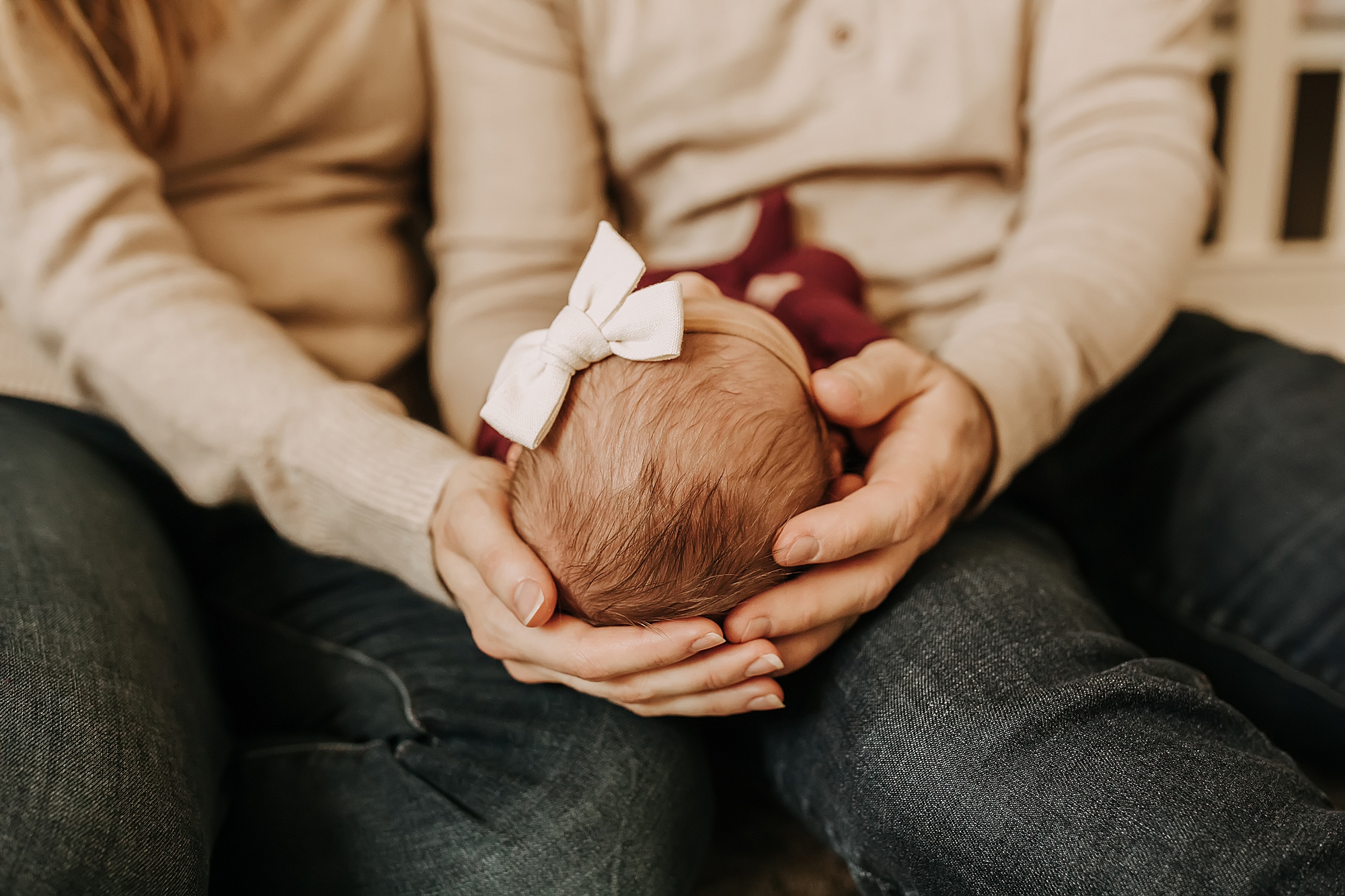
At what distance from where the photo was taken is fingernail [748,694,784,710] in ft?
1.75

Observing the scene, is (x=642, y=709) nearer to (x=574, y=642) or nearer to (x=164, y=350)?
(x=574, y=642)

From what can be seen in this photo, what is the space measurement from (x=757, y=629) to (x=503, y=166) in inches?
23.0

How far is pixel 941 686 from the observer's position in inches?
21.1

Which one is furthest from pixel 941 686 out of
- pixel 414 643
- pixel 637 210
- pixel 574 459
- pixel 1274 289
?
pixel 1274 289

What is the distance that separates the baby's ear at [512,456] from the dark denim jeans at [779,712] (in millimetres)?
161

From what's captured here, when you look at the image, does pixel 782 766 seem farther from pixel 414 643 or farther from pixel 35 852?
pixel 35 852

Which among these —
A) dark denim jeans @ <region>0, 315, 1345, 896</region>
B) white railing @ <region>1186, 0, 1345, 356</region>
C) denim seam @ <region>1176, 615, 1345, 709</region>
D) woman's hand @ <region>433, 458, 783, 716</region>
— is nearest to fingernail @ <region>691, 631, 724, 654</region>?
woman's hand @ <region>433, 458, 783, 716</region>

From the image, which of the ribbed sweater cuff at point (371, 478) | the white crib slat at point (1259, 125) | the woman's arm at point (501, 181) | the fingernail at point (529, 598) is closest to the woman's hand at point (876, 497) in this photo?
the fingernail at point (529, 598)

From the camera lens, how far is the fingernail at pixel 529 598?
0.50 meters

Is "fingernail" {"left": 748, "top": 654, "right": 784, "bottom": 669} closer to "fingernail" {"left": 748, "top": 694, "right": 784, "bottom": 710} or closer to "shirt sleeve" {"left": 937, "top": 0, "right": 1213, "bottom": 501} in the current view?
"fingernail" {"left": 748, "top": 694, "right": 784, "bottom": 710}

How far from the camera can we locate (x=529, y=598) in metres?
0.50

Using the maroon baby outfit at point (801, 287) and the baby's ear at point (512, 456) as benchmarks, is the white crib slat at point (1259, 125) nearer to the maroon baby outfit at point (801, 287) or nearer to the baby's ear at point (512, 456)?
the maroon baby outfit at point (801, 287)

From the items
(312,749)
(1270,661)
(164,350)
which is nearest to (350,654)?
(312,749)

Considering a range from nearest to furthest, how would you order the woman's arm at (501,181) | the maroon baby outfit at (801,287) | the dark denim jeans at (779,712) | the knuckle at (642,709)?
the dark denim jeans at (779,712) → the knuckle at (642,709) → the maroon baby outfit at (801,287) → the woman's arm at (501,181)
